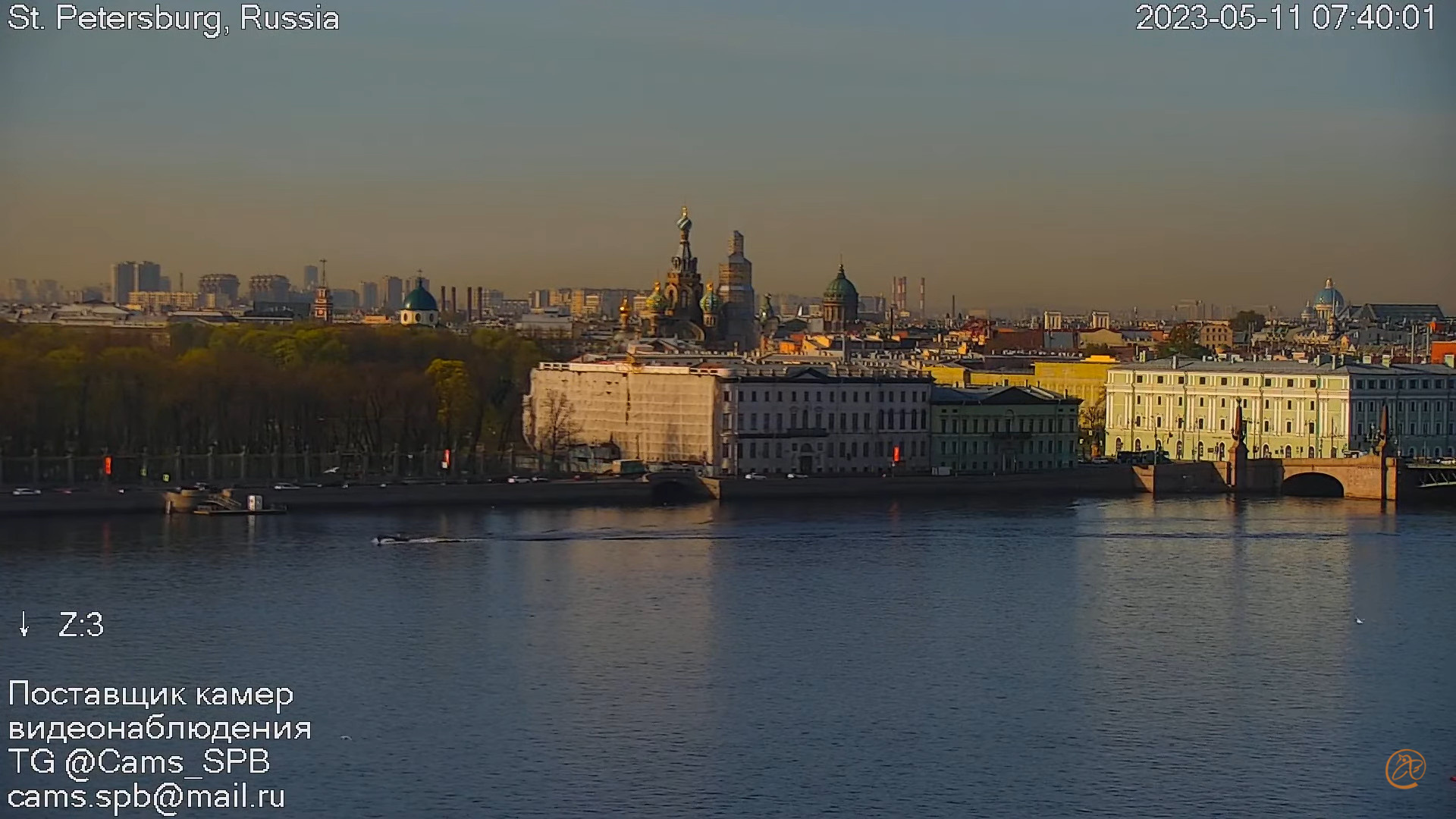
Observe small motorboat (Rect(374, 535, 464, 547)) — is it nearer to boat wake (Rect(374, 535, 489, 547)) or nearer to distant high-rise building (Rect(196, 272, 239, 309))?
boat wake (Rect(374, 535, 489, 547))

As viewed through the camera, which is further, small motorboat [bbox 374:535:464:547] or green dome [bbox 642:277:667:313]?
green dome [bbox 642:277:667:313]

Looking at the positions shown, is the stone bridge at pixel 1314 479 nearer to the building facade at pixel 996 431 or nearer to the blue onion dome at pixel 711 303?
the building facade at pixel 996 431

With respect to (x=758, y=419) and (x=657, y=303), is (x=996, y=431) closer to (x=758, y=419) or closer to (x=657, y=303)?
(x=758, y=419)

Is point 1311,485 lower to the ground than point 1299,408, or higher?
lower

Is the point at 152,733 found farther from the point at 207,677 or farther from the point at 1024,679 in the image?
the point at 1024,679

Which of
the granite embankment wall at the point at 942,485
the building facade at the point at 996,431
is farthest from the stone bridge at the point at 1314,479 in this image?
the building facade at the point at 996,431

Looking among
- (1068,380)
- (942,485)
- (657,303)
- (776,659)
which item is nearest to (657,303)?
(657,303)

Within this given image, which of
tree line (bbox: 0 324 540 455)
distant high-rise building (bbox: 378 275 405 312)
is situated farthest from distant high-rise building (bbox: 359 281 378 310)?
tree line (bbox: 0 324 540 455)
